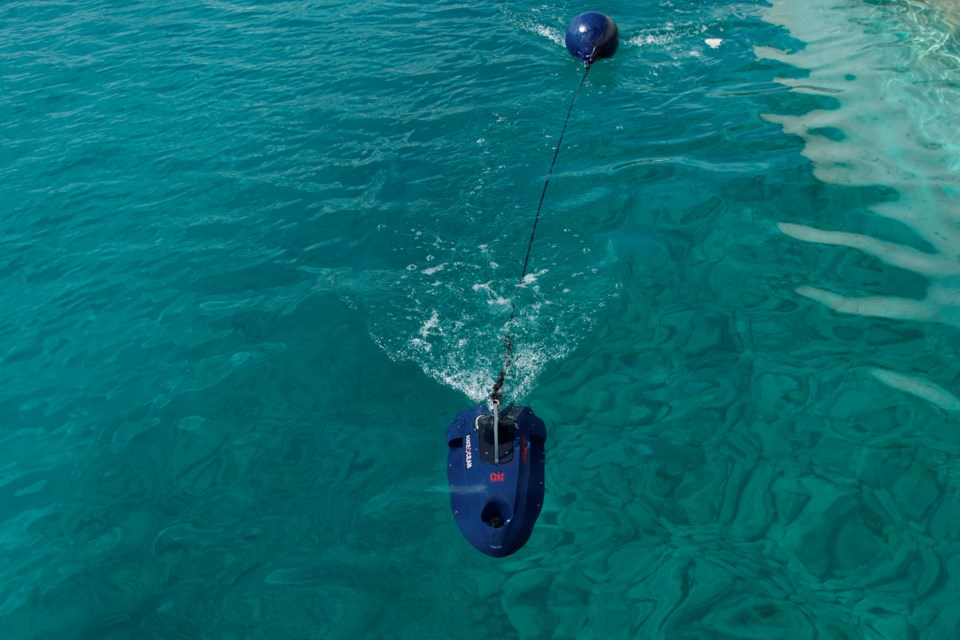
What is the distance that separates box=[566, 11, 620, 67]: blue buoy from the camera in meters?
14.1

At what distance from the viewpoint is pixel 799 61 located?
14656 millimetres

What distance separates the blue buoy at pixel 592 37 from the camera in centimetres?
1412

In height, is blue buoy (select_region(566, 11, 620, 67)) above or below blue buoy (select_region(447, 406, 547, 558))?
above

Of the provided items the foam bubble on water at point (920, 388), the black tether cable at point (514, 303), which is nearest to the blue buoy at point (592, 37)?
the black tether cable at point (514, 303)

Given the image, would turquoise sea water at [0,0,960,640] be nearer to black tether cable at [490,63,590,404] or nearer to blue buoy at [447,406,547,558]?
black tether cable at [490,63,590,404]

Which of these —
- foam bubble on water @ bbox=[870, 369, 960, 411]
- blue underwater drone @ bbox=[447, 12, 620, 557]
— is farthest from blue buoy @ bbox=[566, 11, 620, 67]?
blue underwater drone @ bbox=[447, 12, 620, 557]

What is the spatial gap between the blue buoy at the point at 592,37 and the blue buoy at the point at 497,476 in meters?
9.00

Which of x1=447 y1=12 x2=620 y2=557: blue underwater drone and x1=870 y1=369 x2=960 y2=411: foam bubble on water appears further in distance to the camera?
x1=870 y1=369 x2=960 y2=411: foam bubble on water

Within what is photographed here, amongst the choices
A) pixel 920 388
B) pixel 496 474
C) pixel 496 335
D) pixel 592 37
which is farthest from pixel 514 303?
pixel 592 37

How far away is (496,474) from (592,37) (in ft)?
32.9

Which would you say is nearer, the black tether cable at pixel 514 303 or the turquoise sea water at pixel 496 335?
the turquoise sea water at pixel 496 335

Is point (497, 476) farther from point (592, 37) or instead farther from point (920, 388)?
point (592, 37)

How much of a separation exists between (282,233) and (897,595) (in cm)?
934

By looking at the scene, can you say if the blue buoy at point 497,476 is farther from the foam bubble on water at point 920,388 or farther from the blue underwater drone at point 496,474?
the foam bubble on water at point 920,388
